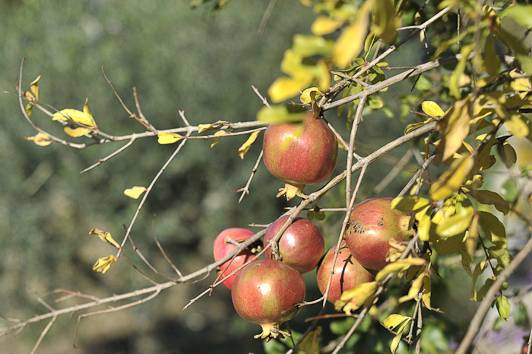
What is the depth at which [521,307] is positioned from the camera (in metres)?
1.23

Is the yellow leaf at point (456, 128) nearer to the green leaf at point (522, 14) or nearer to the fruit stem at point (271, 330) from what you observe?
the green leaf at point (522, 14)

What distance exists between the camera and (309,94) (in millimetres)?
757

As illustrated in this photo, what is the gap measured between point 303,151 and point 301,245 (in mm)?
109

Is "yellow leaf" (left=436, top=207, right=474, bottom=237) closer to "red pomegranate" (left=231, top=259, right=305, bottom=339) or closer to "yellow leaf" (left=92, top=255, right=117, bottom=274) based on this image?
"red pomegranate" (left=231, top=259, right=305, bottom=339)

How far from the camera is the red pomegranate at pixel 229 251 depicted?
0.80 metres

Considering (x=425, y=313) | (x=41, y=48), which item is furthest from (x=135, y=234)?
(x=425, y=313)

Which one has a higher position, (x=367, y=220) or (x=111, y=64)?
(x=367, y=220)

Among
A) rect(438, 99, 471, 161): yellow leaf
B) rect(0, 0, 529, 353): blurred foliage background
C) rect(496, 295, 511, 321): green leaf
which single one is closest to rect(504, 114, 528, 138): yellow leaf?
rect(438, 99, 471, 161): yellow leaf

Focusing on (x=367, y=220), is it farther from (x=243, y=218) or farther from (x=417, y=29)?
(x=243, y=218)

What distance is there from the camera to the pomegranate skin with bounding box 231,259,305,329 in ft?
2.35

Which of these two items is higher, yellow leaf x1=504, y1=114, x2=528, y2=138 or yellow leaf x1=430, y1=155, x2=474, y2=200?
yellow leaf x1=504, y1=114, x2=528, y2=138

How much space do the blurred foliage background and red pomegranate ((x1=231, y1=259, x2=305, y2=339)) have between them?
338 centimetres

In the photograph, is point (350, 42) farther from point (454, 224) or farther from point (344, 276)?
point (344, 276)

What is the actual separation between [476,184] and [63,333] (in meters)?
4.68
